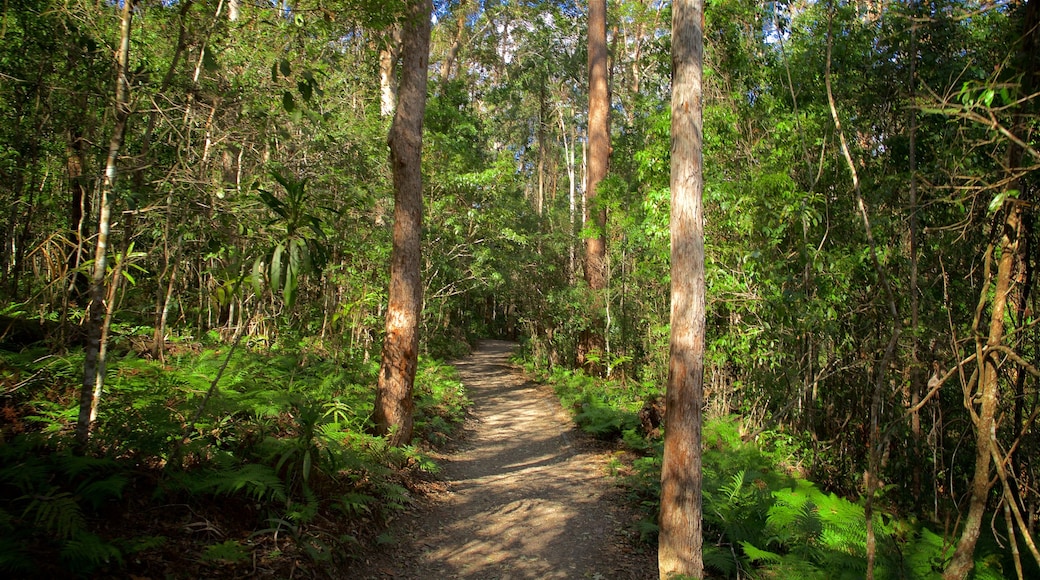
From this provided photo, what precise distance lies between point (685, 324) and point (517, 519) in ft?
10.1

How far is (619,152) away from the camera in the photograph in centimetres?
1550

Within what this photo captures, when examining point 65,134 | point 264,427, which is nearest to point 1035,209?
point 264,427

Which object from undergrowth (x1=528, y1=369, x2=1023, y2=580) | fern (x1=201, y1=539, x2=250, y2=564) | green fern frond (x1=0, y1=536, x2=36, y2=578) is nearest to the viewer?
green fern frond (x1=0, y1=536, x2=36, y2=578)

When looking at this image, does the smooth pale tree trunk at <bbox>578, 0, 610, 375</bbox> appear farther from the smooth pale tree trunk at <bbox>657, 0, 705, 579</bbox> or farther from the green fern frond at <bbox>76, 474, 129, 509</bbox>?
the green fern frond at <bbox>76, 474, 129, 509</bbox>

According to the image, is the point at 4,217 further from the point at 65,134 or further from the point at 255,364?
the point at 255,364

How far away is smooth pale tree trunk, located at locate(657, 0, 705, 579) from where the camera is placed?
450 centimetres

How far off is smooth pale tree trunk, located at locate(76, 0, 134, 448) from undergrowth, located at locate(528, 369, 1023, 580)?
4.92 meters

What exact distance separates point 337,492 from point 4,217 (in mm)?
5808

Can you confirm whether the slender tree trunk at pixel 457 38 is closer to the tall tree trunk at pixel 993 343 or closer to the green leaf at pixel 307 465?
the green leaf at pixel 307 465

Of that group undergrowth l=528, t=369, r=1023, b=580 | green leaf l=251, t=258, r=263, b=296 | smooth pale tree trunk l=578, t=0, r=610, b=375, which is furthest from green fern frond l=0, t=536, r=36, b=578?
smooth pale tree trunk l=578, t=0, r=610, b=375

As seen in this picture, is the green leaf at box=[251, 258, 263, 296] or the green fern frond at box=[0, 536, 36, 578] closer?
the green fern frond at box=[0, 536, 36, 578]

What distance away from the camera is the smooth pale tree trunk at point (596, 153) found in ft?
45.4

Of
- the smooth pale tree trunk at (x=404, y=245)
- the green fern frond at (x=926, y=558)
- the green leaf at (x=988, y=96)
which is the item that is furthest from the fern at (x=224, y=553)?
the green leaf at (x=988, y=96)

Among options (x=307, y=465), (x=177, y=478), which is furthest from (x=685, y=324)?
(x=177, y=478)
